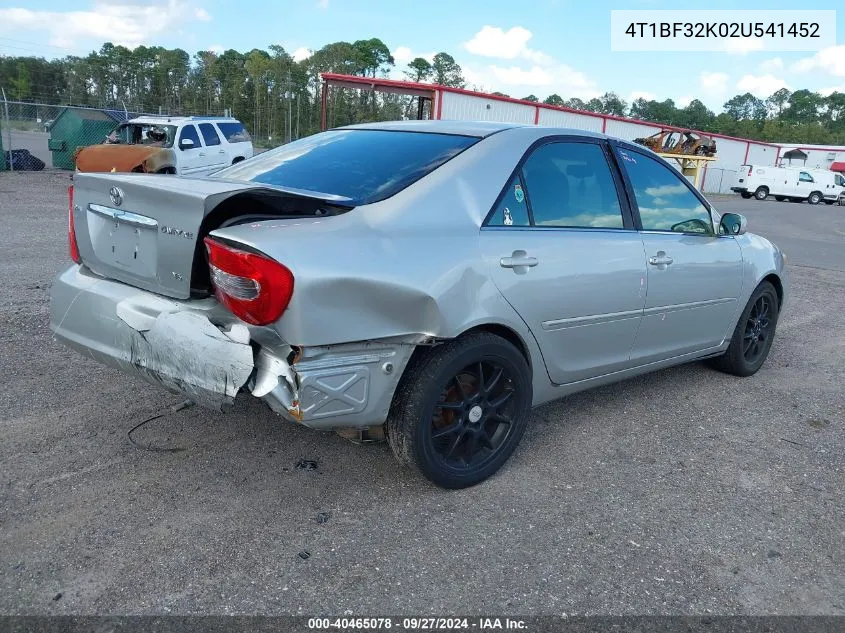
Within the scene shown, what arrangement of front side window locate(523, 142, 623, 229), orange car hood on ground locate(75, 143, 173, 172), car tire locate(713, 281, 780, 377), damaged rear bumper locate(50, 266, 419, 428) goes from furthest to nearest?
orange car hood on ground locate(75, 143, 173, 172) → car tire locate(713, 281, 780, 377) → front side window locate(523, 142, 623, 229) → damaged rear bumper locate(50, 266, 419, 428)

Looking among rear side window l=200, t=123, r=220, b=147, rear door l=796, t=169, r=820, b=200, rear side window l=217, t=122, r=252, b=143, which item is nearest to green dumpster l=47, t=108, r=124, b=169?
rear side window l=217, t=122, r=252, b=143

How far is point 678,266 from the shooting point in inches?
160

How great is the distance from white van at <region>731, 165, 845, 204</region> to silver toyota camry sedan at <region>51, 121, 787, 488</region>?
3953cm

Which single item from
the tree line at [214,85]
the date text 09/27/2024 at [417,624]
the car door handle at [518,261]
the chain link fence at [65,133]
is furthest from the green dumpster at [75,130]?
the date text 09/27/2024 at [417,624]

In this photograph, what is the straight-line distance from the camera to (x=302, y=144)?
3.87m

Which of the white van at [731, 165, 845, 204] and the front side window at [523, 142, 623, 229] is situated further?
the white van at [731, 165, 845, 204]

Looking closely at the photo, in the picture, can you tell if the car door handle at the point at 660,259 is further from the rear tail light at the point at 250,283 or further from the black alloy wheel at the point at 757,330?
the rear tail light at the point at 250,283

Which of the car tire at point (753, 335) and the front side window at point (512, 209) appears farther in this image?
the car tire at point (753, 335)

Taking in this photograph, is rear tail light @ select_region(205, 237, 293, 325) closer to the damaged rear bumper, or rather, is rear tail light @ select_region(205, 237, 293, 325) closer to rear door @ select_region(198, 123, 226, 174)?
the damaged rear bumper

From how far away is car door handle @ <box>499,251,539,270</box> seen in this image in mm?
3086

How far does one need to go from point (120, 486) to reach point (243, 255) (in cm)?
127

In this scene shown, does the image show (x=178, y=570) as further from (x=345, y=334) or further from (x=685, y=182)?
(x=685, y=182)

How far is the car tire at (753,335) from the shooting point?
489 centimetres

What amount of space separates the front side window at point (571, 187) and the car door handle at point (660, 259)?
0.27m
